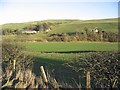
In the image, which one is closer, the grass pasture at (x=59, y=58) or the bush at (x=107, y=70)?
the bush at (x=107, y=70)

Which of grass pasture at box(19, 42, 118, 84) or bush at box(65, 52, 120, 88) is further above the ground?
bush at box(65, 52, 120, 88)

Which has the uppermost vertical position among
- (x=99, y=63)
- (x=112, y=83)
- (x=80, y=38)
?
(x=99, y=63)

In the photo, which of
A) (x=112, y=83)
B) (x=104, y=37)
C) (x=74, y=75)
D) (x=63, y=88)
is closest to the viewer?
(x=63, y=88)

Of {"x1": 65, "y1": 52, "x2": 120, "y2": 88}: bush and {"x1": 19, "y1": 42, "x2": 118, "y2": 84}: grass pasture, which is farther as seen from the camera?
{"x1": 19, "y1": 42, "x2": 118, "y2": 84}: grass pasture

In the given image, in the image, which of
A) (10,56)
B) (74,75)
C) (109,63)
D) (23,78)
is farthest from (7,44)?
(109,63)

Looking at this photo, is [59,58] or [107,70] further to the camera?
[59,58]

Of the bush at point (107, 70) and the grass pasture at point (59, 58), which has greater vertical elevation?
the bush at point (107, 70)

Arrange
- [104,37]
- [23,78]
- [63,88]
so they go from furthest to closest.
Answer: [104,37] → [23,78] → [63,88]

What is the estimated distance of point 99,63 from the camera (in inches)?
365

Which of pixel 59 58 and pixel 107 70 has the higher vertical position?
pixel 107 70

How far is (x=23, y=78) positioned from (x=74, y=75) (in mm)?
7248

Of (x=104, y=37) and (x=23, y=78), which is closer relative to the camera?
(x=23, y=78)

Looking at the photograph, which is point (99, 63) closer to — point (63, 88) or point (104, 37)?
point (63, 88)

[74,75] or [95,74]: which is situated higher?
[95,74]
